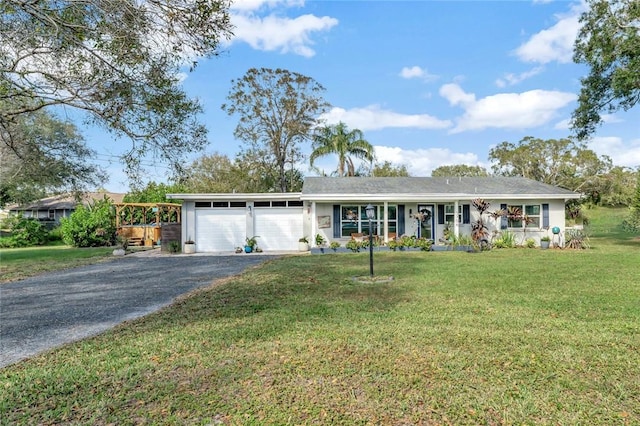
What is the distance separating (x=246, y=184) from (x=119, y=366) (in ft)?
91.6

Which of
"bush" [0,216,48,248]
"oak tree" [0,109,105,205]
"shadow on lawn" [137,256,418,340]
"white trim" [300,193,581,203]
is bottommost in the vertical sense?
"shadow on lawn" [137,256,418,340]

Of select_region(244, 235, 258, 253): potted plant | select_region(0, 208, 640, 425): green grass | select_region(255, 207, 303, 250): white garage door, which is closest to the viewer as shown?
select_region(0, 208, 640, 425): green grass

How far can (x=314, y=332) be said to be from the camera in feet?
16.4

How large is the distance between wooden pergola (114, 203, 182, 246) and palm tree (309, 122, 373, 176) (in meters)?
10.6

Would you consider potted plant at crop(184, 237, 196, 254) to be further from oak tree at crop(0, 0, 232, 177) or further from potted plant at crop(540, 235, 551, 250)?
potted plant at crop(540, 235, 551, 250)

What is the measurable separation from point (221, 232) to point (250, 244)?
158cm

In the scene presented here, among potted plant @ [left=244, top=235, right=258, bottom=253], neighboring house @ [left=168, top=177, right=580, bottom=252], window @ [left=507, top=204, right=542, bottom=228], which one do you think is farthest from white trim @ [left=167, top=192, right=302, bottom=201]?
window @ [left=507, top=204, right=542, bottom=228]

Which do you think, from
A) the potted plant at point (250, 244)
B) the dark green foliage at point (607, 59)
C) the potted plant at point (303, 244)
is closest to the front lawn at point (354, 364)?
the potted plant at point (303, 244)

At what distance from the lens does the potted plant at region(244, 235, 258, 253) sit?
17.1 meters

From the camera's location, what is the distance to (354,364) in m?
3.93

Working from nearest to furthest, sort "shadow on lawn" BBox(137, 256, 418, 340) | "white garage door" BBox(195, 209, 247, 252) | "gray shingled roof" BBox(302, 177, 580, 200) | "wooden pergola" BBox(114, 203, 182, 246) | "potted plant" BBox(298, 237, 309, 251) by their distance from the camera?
"shadow on lawn" BBox(137, 256, 418, 340), "gray shingled roof" BBox(302, 177, 580, 200), "potted plant" BBox(298, 237, 309, 251), "white garage door" BBox(195, 209, 247, 252), "wooden pergola" BBox(114, 203, 182, 246)

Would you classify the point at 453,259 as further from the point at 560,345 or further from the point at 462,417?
the point at 462,417

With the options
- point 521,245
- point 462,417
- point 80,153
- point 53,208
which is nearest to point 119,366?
point 462,417

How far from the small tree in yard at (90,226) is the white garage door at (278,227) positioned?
377 inches
